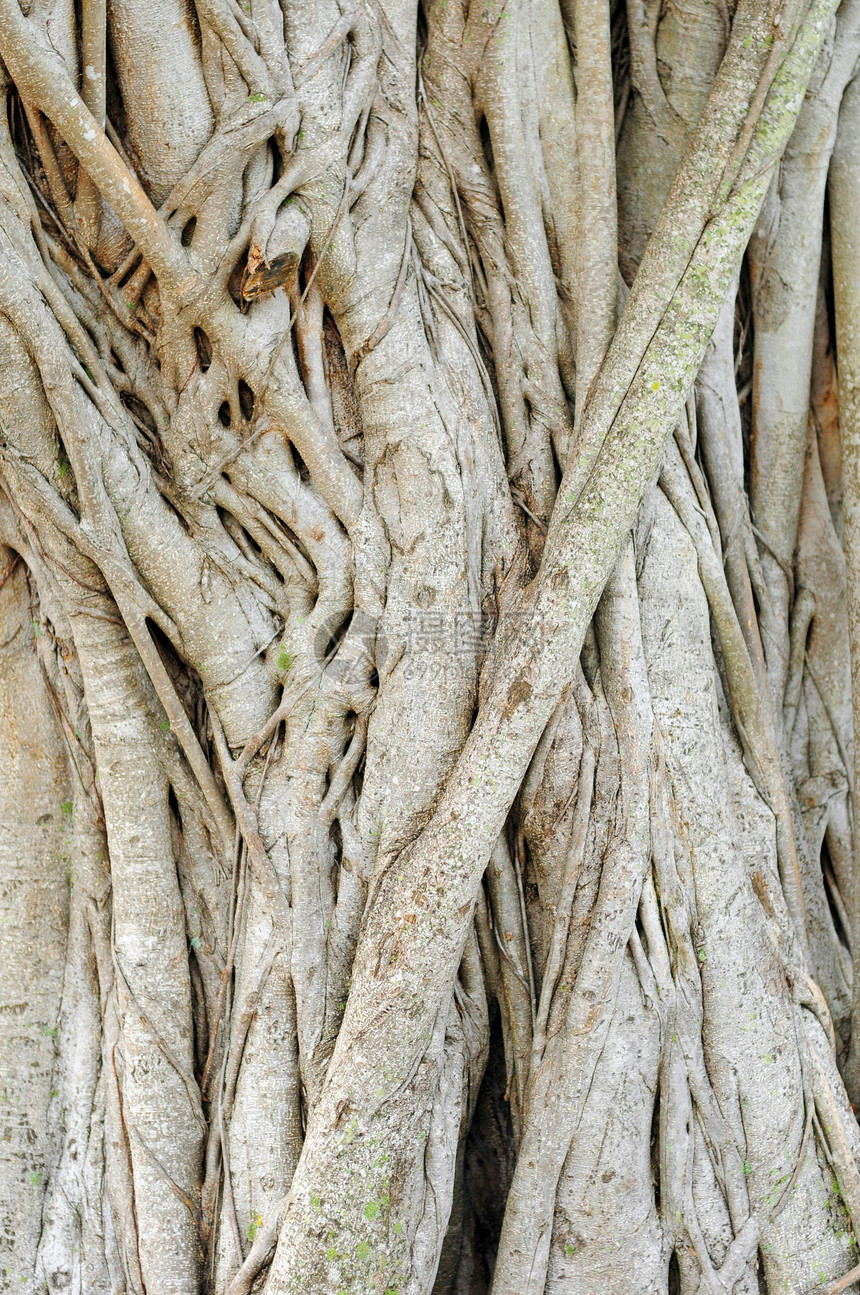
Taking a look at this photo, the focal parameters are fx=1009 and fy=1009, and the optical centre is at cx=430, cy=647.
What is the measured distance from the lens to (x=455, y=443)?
236 cm

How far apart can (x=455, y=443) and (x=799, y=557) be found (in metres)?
1.22

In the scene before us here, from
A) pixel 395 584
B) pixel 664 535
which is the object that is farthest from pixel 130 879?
pixel 664 535

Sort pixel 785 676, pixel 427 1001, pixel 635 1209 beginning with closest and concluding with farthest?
pixel 427 1001
pixel 635 1209
pixel 785 676

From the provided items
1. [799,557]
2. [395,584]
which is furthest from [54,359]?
[799,557]

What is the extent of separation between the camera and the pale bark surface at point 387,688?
2.18 meters

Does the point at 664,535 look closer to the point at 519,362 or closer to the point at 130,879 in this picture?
the point at 519,362

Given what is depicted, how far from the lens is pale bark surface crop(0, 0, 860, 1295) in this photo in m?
2.18

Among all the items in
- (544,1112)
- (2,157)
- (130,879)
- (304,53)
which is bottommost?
(544,1112)

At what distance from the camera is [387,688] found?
231 centimetres

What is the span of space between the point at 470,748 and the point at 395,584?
1.38 ft

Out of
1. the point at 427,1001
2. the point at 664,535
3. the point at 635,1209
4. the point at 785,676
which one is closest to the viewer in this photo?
the point at 427,1001

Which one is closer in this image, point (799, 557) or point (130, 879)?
point (130, 879)

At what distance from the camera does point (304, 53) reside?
2309mm

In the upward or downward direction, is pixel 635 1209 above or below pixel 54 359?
below
